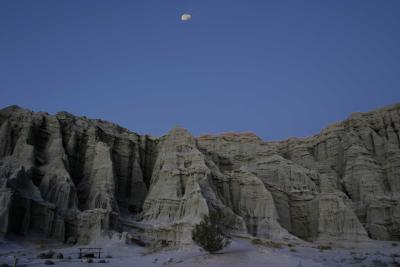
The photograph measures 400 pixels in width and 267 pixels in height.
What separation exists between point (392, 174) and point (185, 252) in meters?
37.0

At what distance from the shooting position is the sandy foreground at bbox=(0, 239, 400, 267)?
31719 mm

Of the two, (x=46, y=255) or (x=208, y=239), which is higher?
(x=208, y=239)

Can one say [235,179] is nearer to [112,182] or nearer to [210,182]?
[210,182]

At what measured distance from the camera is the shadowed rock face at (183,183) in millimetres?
45406

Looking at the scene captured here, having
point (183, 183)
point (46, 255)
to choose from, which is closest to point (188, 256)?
point (46, 255)

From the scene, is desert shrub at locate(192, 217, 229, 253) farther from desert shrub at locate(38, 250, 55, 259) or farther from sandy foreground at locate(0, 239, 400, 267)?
desert shrub at locate(38, 250, 55, 259)

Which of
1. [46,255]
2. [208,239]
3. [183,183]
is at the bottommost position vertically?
[46,255]

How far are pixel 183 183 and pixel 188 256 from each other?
21.1m

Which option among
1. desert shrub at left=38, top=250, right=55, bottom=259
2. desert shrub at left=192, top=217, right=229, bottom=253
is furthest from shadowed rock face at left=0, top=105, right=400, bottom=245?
Answer: desert shrub at left=192, top=217, right=229, bottom=253

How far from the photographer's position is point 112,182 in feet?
174

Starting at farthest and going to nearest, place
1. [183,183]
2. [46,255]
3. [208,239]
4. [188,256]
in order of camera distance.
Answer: [183,183] → [188,256] → [46,255] → [208,239]

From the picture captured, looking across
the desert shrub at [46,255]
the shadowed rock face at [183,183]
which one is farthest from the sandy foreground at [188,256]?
the shadowed rock face at [183,183]

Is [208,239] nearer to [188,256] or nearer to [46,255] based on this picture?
[188,256]

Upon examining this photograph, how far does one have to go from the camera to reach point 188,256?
34.9m
